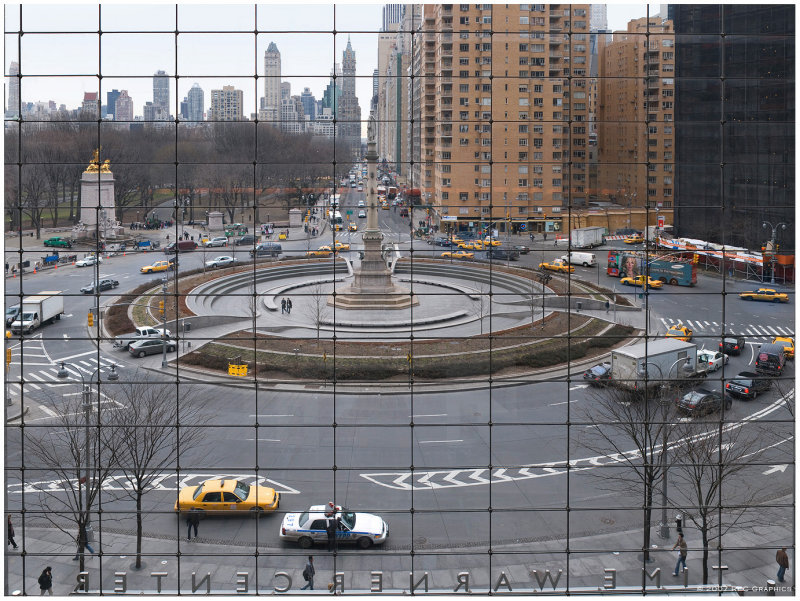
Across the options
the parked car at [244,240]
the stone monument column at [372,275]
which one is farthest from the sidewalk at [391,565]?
the stone monument column at [372,275]

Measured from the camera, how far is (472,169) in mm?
13828

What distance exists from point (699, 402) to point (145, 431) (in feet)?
23.0

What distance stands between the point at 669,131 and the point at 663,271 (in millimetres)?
9669

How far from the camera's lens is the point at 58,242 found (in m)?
12.2

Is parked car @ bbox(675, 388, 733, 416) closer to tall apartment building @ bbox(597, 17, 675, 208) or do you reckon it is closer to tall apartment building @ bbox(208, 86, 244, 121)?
tall apartment building @ bbox(597, 17, 675, 208)

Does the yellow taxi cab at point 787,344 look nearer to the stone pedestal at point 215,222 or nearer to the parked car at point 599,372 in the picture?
the parked car at point 599,372

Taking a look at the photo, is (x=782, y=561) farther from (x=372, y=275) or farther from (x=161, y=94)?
(x=372, y=275)

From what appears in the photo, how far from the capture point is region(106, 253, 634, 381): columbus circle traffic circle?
496 inches

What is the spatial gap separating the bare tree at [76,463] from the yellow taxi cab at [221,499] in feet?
3.24

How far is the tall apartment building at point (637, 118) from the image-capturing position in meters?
19.1

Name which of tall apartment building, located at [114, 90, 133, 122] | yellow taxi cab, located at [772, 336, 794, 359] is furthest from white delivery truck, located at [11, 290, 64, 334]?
yellow taxi cab, located at [772, 336, 794, 359]

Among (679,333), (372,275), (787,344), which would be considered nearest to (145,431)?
(679,333)

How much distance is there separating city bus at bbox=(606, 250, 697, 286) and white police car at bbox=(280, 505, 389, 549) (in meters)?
8.64

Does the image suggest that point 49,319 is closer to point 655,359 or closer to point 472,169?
point 472,169
